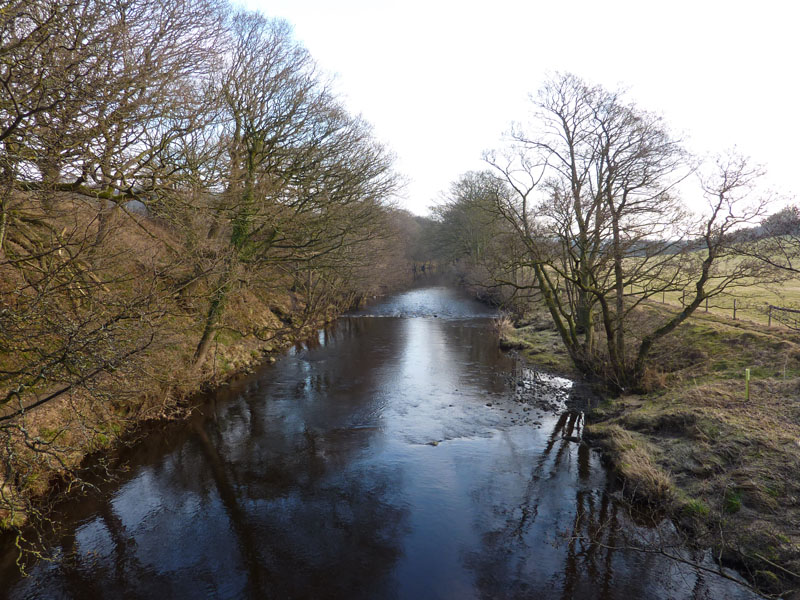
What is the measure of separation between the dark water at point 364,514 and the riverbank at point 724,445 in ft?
1.89

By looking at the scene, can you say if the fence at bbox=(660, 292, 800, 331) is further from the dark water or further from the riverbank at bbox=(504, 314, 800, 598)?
the dark water

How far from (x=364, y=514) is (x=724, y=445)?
24.6 ft

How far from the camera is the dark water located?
262 inches

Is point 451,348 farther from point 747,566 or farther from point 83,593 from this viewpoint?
point 83,593

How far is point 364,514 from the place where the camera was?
27.7 feet

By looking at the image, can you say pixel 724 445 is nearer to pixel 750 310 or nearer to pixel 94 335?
pixel 94 335

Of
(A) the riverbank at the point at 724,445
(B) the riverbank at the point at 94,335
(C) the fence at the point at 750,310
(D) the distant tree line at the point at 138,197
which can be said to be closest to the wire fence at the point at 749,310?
(C) the fence at the point at 750,310

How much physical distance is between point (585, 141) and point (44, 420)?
17677 millimetres

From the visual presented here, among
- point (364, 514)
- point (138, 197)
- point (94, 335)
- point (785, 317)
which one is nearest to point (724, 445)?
point (364, 514)

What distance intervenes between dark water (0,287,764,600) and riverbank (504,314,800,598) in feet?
1.89

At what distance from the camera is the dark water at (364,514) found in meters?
6.66

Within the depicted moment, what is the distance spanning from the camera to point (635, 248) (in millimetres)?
13141

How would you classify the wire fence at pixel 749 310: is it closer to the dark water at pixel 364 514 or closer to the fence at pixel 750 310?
the fence at pixel 750 310

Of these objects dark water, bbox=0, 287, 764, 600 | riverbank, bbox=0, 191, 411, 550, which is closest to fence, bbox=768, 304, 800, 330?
dark water, bbox=0, 287, 764, 600
